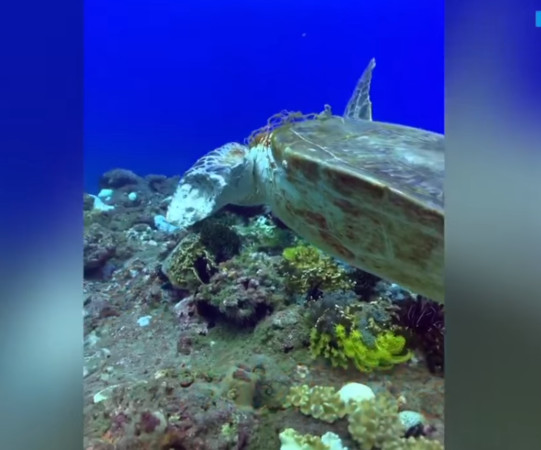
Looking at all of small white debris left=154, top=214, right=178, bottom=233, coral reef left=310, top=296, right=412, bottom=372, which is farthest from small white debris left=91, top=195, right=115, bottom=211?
coral reef left=310, top=296, right=412, bottom=372

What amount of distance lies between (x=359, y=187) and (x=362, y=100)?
1.14 m

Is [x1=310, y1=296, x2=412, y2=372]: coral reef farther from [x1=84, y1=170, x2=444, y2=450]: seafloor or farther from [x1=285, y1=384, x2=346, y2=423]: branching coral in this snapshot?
[x1=285, y1=384, x2=346, y2=423]: branching coral

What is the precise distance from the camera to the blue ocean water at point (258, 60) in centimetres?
216

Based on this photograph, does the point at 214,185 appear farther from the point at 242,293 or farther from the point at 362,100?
the point at 362,100

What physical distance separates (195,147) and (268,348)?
5.14 feet

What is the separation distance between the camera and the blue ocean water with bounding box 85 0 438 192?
216cm

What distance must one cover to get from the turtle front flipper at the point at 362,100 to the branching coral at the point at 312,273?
0.89 meters

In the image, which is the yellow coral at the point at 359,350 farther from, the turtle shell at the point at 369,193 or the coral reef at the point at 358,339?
the turtle shell at the point at 369,193

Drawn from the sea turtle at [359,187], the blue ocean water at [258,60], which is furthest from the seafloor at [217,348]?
the blue ocean water at [258,60]
